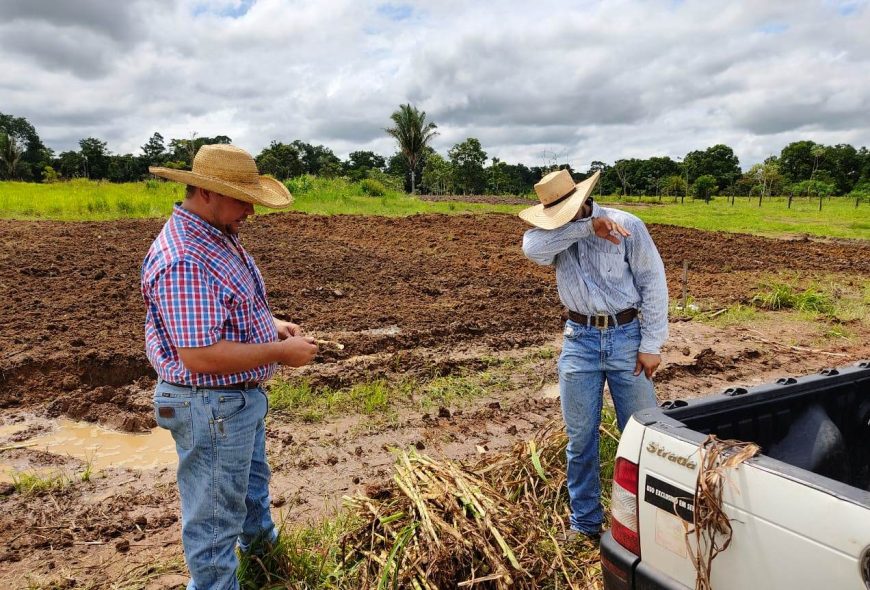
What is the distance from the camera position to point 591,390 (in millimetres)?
2973

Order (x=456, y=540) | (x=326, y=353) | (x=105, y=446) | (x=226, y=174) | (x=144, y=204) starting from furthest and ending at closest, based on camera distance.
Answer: (x=144, y=204) → (x=326, y=353) → (x=105, y=446) → (x=456, y=540) → (x=226, y=174)

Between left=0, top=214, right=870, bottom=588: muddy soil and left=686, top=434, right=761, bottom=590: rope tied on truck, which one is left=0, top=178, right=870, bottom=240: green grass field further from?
left=686, top=434, right=761, bottom=590: rope tied on truck

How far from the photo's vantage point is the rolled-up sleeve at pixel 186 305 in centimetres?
198

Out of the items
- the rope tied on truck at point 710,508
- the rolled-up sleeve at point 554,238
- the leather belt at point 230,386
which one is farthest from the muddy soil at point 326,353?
the rope tied on truck at point 710,508

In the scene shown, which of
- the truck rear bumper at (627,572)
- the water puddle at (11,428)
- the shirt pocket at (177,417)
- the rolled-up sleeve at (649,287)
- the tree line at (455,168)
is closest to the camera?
the truck rear bumper at (627,572)

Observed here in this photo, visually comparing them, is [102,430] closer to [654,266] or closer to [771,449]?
[654,266]

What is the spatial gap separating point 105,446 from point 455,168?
5002 centimetres

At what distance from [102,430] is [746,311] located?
840 cm

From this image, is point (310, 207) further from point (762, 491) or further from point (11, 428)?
point (762, 491)

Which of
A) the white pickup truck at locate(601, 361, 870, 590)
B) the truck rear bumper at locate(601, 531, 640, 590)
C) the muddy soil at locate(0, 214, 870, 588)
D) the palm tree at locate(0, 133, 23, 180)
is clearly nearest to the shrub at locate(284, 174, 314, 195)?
the muddy soil at locate(0, 214, 870, 588)

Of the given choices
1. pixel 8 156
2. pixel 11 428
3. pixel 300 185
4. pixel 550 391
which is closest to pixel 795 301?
pixel 550 391

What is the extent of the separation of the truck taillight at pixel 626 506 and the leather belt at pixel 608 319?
0.97m

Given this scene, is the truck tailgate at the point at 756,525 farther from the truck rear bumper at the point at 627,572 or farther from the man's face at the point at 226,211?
the man's face at the point at 226,211

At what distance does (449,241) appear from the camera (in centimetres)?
1474
